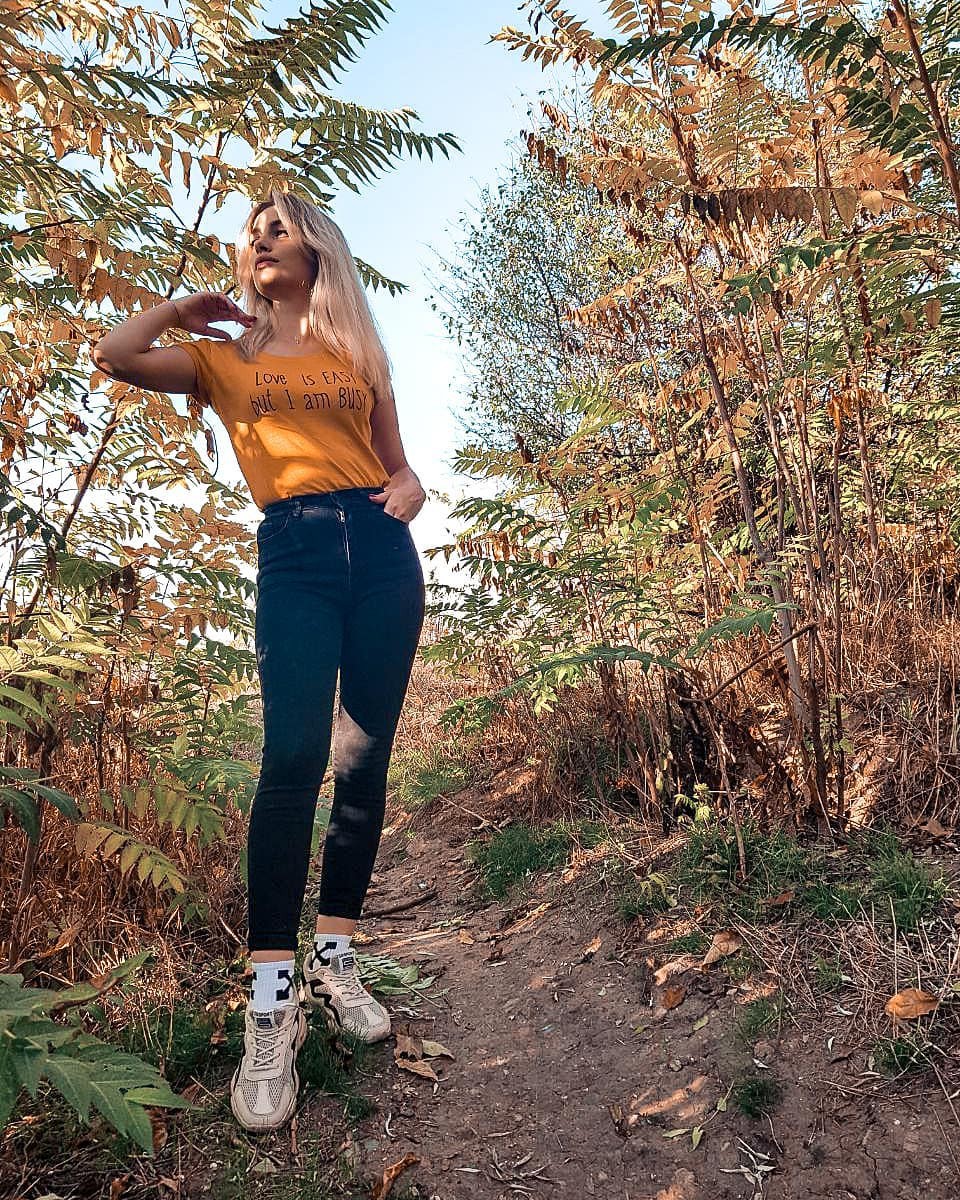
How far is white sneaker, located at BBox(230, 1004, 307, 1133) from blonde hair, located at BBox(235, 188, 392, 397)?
1.66 m

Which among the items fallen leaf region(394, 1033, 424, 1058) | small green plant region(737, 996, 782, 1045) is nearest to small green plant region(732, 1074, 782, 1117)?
small green plant region(737, 996, 782, 1045)

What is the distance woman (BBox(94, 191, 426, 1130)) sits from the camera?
75.5 inches

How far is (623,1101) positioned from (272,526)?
168cm

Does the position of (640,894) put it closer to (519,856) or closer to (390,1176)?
(519,856)

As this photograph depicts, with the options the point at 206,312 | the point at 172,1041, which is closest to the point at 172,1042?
the point at 172,1041

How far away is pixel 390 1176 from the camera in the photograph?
5.38ft

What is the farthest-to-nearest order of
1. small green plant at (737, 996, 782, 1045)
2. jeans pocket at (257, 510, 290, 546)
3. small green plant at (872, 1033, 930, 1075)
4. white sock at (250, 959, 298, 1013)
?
jeans pocket at (257, 510, 290, 546) < small green plant at (737, 996, 782, 1045) < white sock at (250, 959, 298, 1013) < small green plant at (872, 1033, 930, 1075)

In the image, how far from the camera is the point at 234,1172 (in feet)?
5.28

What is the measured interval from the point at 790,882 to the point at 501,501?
1968mm

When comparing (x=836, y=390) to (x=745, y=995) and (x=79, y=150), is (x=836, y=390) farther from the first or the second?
(x=79, y=150)

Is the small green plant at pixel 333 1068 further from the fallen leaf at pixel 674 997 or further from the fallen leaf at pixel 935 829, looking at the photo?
the fallen leaf at pixel 935 829

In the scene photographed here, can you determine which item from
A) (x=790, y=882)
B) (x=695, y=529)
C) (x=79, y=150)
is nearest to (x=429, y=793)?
(x=695, y=529)

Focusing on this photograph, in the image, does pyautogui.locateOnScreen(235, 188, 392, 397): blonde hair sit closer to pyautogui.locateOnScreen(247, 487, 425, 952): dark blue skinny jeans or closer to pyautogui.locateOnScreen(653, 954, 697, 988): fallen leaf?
pyautogui.locateOnScreen(247, 487, 425, 952): dark blue skinny jeans

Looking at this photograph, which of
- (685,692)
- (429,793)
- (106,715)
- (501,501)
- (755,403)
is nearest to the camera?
(106,715)
